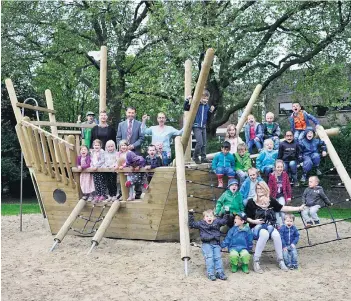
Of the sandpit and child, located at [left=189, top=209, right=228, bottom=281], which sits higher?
child, located at [left=189, top=209, right=228, bottom=281]

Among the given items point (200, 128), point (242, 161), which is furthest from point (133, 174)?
point (242, 161)

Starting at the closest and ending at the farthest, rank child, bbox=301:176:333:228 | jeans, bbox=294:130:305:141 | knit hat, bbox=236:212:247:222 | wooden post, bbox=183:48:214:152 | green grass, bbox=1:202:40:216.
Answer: wooden post, bbox=183:48:214:152 < knit hat, bbox=236:212:247:222 < child, bbox=301:176:333:228 < jeans, bbox=294:130:305:141 < green grass, bbox=1:202:40:216

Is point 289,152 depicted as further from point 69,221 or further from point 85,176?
point 69,221

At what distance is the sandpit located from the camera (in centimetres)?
559

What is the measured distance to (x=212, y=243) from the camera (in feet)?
21.3

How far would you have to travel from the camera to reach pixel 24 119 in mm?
8766

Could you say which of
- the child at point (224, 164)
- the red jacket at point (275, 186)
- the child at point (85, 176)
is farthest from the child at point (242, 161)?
the child at point (85, 176)

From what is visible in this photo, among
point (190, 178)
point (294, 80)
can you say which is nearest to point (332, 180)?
point (294, 80)

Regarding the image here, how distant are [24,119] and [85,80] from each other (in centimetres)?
938

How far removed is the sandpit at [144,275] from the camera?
220 inches

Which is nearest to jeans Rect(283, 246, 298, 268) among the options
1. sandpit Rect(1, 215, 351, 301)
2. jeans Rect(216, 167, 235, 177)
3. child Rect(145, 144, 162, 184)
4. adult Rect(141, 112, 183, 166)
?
sandpit Rect(1, 215, 351, 301)

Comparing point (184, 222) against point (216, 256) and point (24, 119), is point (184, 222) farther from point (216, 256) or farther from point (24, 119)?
point (24, 119)

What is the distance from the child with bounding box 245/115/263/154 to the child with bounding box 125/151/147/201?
2.08 metres

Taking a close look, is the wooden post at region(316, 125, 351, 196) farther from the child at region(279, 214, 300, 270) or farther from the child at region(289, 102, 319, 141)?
the child at region(279, 214, 300, 270)
